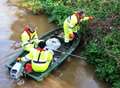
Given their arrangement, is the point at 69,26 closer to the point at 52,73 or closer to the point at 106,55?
the point at 52,73

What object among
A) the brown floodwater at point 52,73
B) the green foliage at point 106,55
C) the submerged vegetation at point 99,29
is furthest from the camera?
the brown floodwater at point 52,73

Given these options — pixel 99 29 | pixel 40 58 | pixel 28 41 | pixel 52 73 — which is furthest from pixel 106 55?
pixel 28 41

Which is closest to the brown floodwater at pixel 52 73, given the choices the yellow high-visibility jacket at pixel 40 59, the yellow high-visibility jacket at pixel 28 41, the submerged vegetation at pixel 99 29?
the submerged vegetation at pixel 99 29

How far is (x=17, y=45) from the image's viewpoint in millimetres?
17391

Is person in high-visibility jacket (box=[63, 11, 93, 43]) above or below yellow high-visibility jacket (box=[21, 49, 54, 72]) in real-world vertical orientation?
above

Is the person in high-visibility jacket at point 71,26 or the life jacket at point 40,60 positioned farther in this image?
the person in high-visibility jacket at point 71,26

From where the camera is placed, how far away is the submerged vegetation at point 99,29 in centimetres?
1382

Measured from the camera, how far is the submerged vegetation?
45.3ft

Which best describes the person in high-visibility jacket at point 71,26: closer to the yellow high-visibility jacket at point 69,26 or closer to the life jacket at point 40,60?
the yellow high-visibility jacket at point 69,26

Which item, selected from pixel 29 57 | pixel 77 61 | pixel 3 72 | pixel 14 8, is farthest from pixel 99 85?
pixel 14 8

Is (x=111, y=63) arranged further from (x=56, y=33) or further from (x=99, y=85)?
(x=56, y=33)

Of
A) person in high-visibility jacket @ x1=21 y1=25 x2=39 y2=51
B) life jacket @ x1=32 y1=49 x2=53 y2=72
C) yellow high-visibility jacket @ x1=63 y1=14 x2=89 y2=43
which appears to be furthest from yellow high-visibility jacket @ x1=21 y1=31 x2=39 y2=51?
yellow high-visibility jacket @ x1=63 y1=14 x2=89 y2=43

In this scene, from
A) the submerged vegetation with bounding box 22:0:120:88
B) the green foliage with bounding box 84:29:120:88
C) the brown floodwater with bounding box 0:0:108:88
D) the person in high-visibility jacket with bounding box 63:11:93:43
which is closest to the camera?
the green foliage with bounding box 84:29:120:88

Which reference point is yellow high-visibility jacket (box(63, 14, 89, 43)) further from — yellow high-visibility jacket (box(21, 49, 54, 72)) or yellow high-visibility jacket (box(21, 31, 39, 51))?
yellow high-visibility jacket (box(21, 49, 54, 72))
